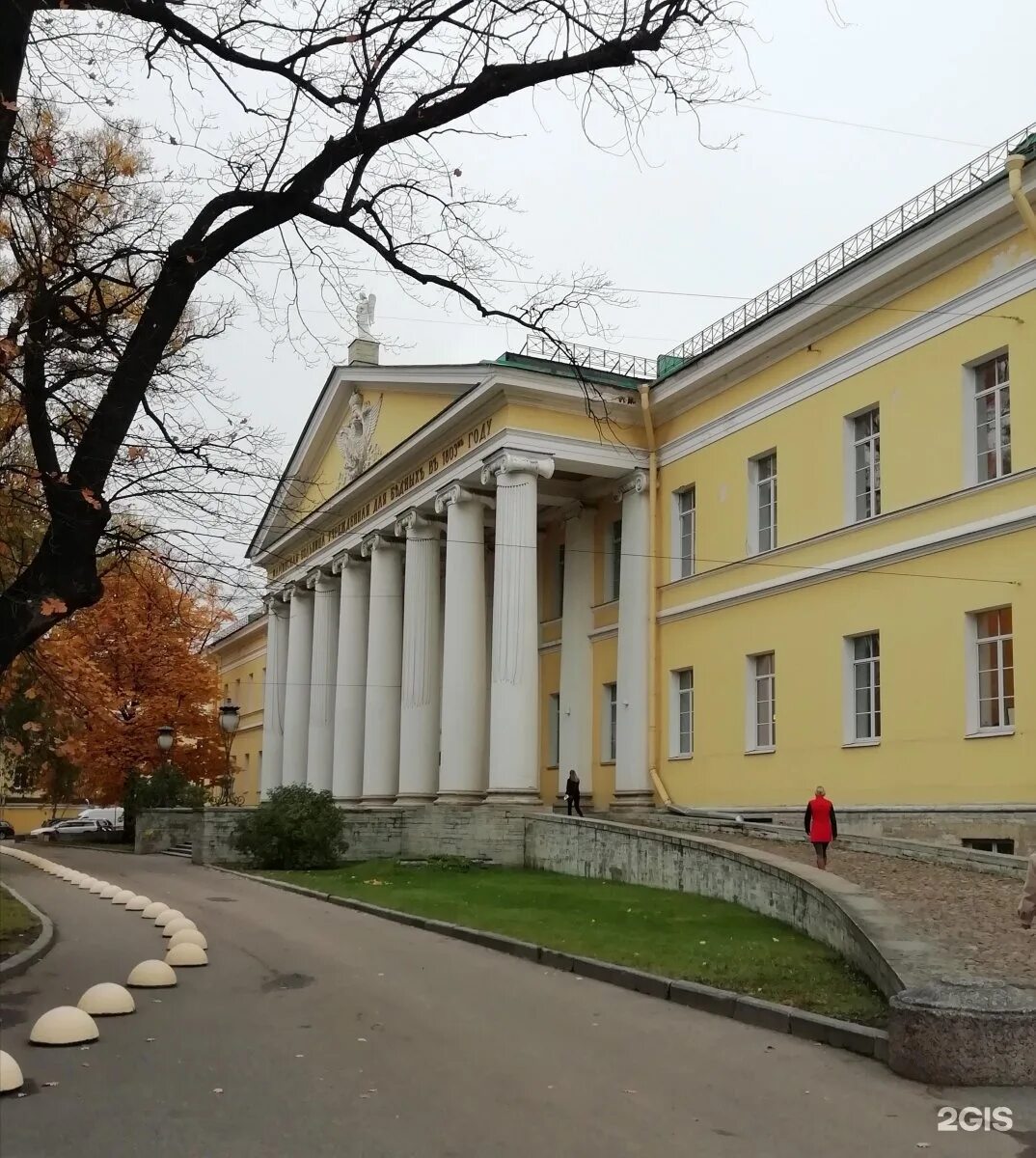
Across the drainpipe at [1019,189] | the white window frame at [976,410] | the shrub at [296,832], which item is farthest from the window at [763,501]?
the shrub at [296,832]

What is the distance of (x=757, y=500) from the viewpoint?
2642 cm

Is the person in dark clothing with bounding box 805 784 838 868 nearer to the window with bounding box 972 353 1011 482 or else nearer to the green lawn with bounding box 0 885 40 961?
the window with bounding box 972 353 1011 482

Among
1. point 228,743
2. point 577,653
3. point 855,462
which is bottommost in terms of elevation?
point 228,743

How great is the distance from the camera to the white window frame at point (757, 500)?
85.3 feet

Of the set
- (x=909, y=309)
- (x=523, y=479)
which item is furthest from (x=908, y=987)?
(x=523, y=479)

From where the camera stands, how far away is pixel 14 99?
32.4ft

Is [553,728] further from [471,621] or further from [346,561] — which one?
[346,561]

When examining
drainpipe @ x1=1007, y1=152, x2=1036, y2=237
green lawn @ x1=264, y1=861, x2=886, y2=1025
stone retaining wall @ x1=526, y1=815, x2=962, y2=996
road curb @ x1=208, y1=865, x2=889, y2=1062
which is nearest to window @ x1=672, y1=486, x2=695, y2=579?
stone retaining wall @ x1=526, y1=815, x2=962, y2=996

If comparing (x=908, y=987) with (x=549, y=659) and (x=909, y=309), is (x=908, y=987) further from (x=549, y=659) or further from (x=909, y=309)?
(x=549, y=659)

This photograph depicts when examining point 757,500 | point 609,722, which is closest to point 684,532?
point 757,500

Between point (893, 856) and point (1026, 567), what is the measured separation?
15.9 feet

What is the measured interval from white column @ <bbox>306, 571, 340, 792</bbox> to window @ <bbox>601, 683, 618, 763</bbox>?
11057 mm

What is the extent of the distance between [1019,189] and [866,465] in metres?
5.88

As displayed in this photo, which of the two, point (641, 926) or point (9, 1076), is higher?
point (9, 1076)
